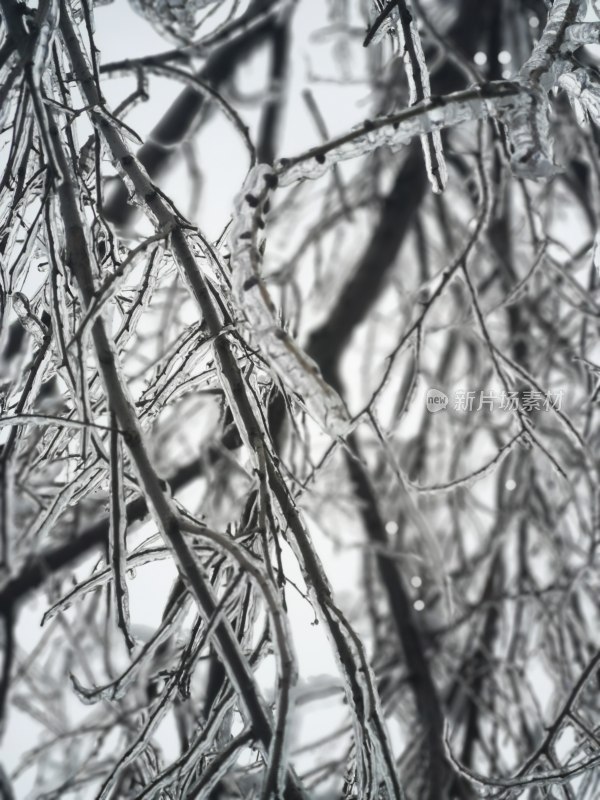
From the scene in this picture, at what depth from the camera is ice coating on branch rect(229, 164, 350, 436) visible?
56cm

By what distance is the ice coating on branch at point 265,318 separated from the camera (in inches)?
21.9

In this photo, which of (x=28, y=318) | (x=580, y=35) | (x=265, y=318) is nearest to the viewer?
(x=265, y=318)

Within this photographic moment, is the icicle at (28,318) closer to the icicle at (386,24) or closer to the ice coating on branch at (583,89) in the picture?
the icicle at (386,24)

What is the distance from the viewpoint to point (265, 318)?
1.91ft

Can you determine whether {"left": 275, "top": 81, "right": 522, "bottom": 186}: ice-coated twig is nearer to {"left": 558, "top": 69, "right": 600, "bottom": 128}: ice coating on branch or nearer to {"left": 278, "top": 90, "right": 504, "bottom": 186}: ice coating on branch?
{"left": 278, "top": 90, "right": 504, "bottom": 186}: ice coating on branch

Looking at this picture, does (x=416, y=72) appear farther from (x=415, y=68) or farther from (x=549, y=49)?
(x=549, y=49)

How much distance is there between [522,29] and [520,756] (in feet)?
6.87

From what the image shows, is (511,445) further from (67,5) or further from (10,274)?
(67,5)

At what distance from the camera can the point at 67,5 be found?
926 mm

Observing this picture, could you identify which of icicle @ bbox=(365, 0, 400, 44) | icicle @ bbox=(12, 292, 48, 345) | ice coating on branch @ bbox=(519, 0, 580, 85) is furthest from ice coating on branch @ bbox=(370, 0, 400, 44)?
icicle @ bbox=(12, 292, 48, 345)

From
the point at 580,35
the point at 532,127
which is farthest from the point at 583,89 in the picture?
the point at 532,127

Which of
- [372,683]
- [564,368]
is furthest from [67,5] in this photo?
[564,368]

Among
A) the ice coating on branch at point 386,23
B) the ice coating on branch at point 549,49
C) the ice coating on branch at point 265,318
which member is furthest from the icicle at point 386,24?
the ice coating on branch at point 265,318

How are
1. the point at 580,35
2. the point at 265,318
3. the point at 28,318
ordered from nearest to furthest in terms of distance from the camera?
the point at 265,318
the point at 580,35
the point at 28,318
